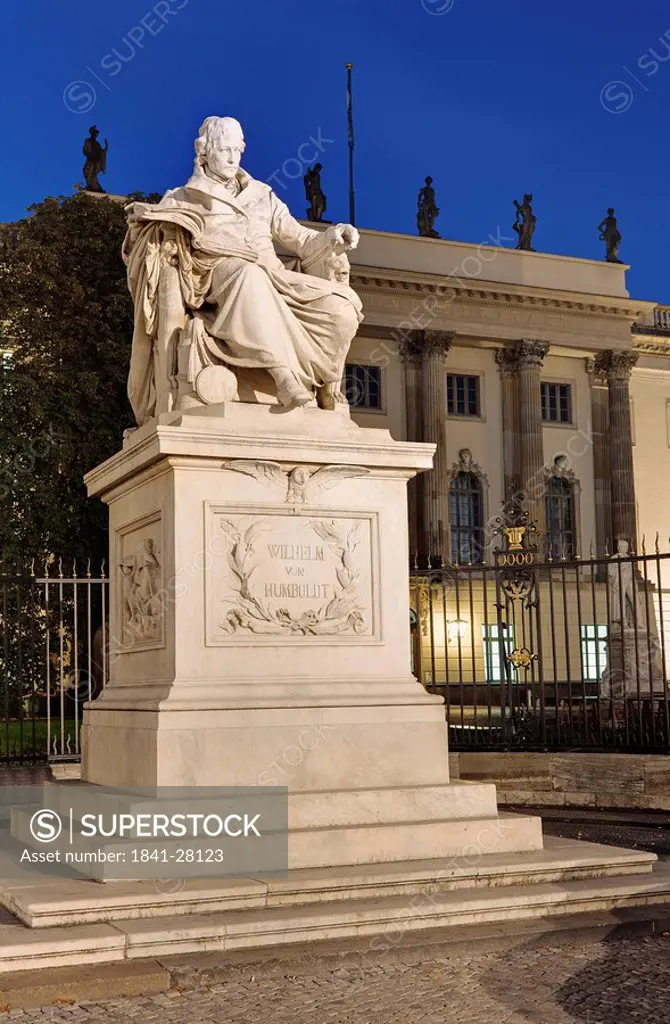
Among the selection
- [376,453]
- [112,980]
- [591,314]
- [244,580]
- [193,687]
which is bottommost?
[112,980]

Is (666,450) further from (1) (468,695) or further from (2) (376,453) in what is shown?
(2) (376,453)

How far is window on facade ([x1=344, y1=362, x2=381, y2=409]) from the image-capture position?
132 feet

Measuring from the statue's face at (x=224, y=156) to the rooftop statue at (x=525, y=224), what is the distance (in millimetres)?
37247

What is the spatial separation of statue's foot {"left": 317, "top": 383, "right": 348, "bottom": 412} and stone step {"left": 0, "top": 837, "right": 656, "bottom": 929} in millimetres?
2449

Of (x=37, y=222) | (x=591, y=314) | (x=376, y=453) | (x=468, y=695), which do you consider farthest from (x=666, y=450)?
(x=376, y=453)

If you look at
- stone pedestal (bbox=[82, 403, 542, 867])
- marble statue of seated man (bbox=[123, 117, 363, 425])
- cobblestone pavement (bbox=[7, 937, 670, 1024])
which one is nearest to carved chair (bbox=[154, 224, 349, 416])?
marble statue of seated man (bbox=[123, 117, 363, 425])

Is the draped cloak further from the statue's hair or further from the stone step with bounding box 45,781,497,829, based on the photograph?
the stone step with bounding box 45,781,497,829

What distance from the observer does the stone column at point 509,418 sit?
41844 mm

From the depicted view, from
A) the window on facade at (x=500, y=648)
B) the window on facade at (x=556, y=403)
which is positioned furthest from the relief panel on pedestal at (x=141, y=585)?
the window on facade at (x=556, y=403)

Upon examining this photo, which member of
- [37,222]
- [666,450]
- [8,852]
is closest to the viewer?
[8,852]

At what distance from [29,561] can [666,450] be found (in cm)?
3106

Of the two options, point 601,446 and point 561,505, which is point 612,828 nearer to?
point 561,505

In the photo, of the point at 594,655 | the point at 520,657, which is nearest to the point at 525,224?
the point at 594,655

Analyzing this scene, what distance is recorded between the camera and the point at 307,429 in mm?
6664
